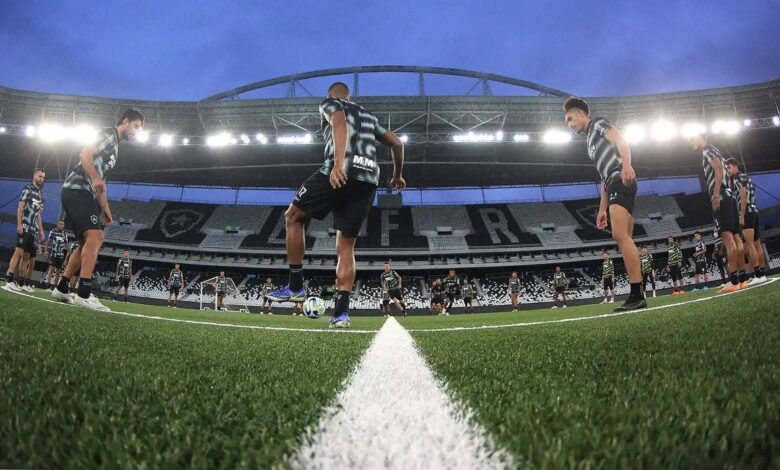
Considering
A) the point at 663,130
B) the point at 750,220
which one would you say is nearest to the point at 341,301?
the point at 750,220

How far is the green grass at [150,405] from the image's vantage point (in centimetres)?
62

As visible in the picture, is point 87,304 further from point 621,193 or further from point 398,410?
point 621,193

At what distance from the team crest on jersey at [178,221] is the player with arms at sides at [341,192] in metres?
28.7

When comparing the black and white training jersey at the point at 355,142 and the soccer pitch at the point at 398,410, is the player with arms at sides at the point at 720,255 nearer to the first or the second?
the black and white training jersey at the point at 355,142

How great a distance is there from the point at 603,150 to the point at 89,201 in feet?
20.1

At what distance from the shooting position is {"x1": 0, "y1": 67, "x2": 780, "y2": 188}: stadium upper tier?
771 inches

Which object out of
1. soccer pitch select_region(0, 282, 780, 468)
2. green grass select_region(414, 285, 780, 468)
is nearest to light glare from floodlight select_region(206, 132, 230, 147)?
soccer pitch select_region(0, 282, 780, 468)

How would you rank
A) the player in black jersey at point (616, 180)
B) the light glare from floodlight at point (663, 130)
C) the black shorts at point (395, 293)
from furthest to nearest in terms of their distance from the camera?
1. the light glare from floodlight at point (663, 130)
2. the black shorts at point (395, 293)
3. the player in black jersey at point (616, 180)

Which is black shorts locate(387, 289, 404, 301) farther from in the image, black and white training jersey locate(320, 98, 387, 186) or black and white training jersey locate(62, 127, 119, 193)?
black and white training jersey locate(320, 98, 387, 186)

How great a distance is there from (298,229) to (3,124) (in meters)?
25.3

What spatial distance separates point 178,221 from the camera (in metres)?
29.5

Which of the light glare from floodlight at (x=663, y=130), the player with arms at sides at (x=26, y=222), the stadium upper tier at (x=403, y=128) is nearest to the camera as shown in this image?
the player with arms at sides at (x=26, y=222)

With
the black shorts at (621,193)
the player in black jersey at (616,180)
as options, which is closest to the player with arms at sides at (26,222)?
the player in black jersey at (616,180)

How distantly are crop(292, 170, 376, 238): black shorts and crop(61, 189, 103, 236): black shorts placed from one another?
10.0 ft
